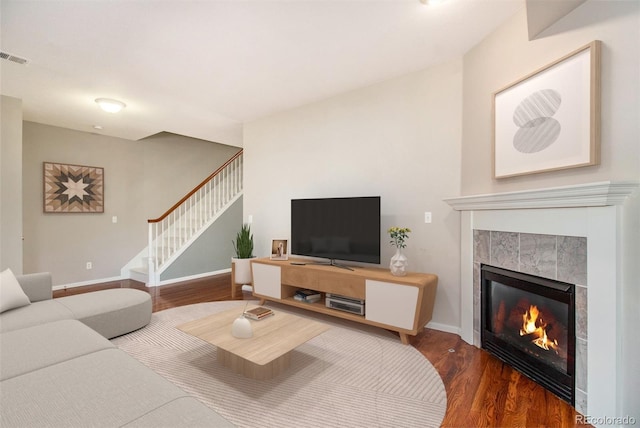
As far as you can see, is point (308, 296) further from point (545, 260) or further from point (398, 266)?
point (545, 260)

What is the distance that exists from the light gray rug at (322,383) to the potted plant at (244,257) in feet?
4.46

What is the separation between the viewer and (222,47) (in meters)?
2.54

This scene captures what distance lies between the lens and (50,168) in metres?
4.52

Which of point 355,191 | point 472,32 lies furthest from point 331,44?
point 355,191

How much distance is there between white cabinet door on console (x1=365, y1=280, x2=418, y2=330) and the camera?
8.41 feet

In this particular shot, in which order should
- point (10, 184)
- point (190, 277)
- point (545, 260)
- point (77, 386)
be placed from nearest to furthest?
point (77, 386) → point (545, 260) → point (10, 184) → point (190, 277)

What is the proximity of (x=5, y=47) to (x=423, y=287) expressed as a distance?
4031mm

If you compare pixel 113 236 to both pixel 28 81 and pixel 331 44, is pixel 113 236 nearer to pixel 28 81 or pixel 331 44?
pixel 28 81

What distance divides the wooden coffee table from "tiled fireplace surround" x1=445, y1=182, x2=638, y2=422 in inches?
61.6

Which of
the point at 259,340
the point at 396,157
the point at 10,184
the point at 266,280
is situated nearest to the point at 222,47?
the point at 396,157

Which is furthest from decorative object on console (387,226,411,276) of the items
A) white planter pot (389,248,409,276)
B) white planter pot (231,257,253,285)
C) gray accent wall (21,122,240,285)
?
gray accent wall (21,122,240,285)

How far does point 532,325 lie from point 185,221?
5.25 m

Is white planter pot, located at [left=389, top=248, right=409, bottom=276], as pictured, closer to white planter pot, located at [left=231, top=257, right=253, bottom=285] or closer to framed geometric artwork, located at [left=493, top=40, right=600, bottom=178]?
framed geometric artwork, located at [left=493, top=40, right=600, bottom=178]

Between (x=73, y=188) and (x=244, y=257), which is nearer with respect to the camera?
(x=244, y=257)
